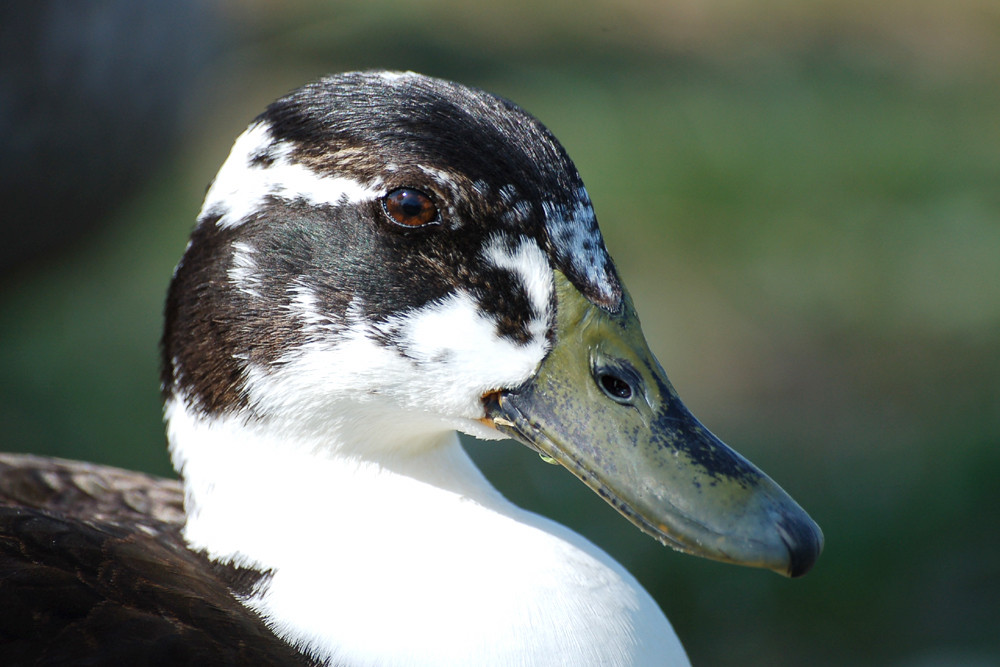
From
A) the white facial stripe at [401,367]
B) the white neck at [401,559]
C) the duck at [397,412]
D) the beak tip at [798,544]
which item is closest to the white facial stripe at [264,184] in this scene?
the duck at [397,412]

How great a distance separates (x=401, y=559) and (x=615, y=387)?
48cm

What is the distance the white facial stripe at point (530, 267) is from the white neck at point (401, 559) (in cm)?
38

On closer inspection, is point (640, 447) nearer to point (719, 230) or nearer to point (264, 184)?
point (264, 184)

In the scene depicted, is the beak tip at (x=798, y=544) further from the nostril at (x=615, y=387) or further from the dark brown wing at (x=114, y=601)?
the dark brown wing at (x=114, y=601)

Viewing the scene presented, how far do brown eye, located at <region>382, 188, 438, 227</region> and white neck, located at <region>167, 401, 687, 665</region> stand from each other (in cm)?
44

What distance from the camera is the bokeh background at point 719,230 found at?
149 inches

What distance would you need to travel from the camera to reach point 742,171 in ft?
21.2

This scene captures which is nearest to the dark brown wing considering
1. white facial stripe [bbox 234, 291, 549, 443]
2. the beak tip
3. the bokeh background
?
white facial stripe [bbox 234, 291, 549, 443]

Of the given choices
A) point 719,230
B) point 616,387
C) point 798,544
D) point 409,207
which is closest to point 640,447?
point 616,387

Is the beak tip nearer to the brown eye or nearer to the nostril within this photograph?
the nostril

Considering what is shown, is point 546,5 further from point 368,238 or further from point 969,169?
point 368,238

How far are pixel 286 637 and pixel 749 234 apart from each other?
4.51 metres

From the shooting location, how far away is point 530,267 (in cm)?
189

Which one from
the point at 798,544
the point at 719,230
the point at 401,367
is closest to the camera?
the point at 798,544
